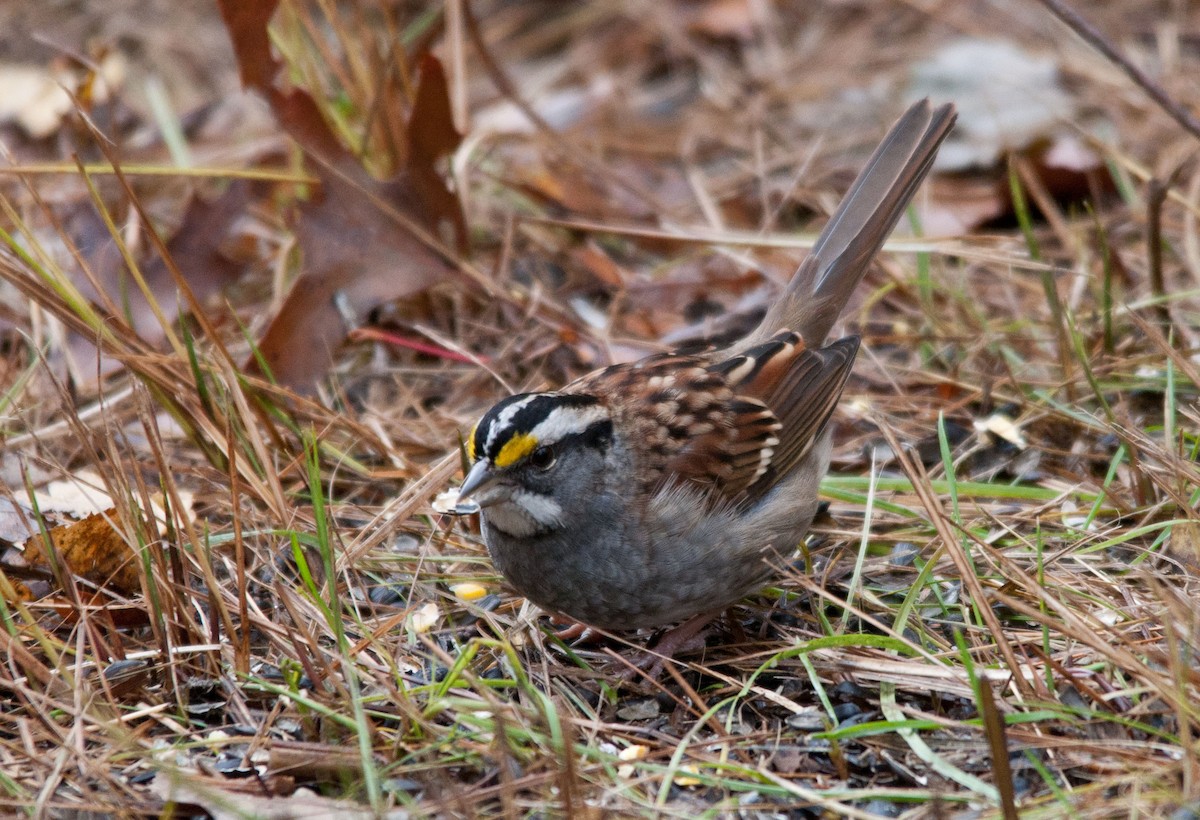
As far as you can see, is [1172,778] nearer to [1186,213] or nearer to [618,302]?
[618,302]

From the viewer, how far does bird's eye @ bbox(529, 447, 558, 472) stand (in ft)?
11.9

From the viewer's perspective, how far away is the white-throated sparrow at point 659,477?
362cm

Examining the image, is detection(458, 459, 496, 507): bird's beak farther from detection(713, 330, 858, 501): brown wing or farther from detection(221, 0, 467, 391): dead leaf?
detection(221, 0, 467, 391): dead leaf

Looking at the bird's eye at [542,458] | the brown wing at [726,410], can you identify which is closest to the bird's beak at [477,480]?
the bird's eye at [542,458]

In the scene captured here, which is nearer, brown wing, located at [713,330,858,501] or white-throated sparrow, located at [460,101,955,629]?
white-throated sparrow, located at [460,101,955,629]

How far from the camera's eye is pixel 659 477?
3820mm

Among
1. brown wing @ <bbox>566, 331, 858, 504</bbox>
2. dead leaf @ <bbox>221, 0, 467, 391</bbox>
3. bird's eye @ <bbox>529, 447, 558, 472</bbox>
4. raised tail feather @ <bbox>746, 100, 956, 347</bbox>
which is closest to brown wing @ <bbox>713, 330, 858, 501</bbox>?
brown wing @ <bbox>566, 331, 858, 504</bbox>

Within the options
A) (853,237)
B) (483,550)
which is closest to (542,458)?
(483,550)

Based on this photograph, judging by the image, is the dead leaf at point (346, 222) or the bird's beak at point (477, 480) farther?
the dead leaf at point (346, 222)

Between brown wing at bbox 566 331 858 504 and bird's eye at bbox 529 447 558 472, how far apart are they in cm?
30

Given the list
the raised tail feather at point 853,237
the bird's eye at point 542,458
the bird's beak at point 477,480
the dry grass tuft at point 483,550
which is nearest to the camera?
the dry grass tuft at point 483,550

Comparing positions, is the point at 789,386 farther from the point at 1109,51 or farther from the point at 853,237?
the point at 1109,51

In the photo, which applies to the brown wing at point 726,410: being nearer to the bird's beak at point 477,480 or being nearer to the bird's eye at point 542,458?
the bird's eye at point 542,458

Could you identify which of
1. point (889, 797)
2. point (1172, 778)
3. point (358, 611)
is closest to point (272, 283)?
point (358, 611)
